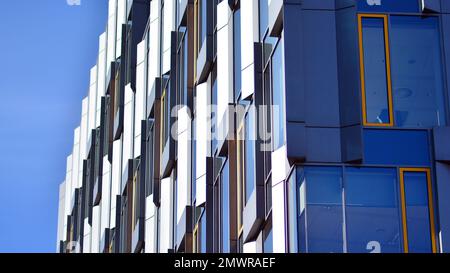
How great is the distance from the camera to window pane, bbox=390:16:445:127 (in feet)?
86.2

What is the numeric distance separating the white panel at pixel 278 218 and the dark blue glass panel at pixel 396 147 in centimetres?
215

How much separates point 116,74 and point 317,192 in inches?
1465

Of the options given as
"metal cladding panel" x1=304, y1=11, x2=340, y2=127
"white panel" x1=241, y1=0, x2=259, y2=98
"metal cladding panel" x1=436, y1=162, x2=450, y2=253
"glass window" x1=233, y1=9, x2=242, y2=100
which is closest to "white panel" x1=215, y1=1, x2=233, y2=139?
"glass window" x1=233, y1=9, x2=242, y2=100

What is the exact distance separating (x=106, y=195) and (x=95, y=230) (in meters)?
3.12

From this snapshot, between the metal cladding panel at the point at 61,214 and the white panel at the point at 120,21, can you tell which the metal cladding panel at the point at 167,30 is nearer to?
the white panel at the point at 120,21

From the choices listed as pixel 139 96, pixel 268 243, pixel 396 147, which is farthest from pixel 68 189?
pixel 396 147

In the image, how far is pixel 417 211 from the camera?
25.3m

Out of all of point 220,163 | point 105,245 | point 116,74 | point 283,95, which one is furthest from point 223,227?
point 116,74

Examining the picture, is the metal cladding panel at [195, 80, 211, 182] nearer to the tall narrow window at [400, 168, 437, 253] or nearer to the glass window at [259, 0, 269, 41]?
the glass window at [259, 0, 269, 41]

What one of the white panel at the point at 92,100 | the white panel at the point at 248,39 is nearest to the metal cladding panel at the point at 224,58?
the white panel at the point at 248,39

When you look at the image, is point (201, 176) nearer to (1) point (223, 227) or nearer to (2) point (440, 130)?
(1) point (223, 227)
